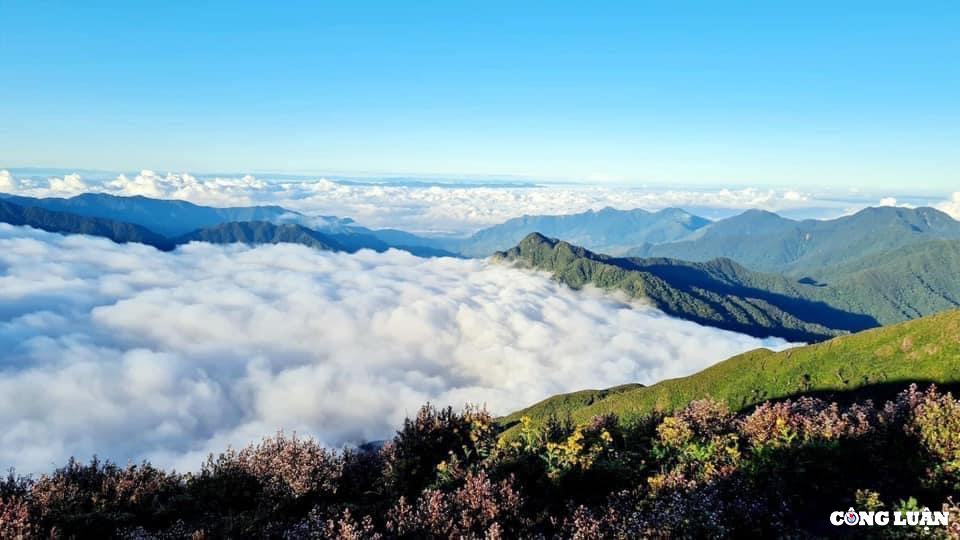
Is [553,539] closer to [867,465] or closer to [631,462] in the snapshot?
[631,462]

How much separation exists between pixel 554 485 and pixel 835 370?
263 ft

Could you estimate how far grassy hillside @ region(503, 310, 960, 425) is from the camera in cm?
6956

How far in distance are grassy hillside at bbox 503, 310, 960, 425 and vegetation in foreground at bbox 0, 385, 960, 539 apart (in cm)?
3643

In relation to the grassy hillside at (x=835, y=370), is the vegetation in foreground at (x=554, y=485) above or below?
above

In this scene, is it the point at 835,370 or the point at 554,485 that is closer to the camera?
the point at 554,485

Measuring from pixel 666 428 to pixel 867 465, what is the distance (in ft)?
26.9

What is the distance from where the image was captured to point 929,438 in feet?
62.4

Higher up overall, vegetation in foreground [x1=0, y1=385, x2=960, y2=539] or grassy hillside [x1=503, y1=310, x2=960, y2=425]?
vegetation in foreground [x1=0, y1=385, x2=960, y2=539]

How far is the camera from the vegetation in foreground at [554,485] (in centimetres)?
1496

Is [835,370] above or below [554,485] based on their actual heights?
below

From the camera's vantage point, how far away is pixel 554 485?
68.0ft

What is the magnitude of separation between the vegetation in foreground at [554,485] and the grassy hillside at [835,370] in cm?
3643

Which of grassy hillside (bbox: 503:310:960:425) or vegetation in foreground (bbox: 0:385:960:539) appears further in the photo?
grassy hillside (bbox: 503:310:960:425)

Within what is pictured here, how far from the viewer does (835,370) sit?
8150cm
